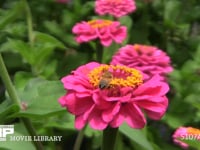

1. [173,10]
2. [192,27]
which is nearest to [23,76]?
[173,10]

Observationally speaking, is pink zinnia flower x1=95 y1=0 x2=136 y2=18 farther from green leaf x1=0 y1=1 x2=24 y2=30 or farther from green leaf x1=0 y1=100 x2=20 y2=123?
green leaf x1=0 y1=100 x2=20 y2=123

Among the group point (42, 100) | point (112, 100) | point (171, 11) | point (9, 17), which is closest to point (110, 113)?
point (112, 100)

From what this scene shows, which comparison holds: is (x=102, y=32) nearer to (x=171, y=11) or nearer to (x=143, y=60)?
(x=143, y=60)

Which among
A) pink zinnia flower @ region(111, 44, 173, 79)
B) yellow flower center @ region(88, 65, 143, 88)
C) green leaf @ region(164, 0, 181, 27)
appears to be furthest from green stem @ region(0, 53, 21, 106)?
green leaf @ region(164, 0, 181, 27)

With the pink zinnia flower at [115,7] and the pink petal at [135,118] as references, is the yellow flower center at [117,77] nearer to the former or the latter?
the pink petal at [135,118]

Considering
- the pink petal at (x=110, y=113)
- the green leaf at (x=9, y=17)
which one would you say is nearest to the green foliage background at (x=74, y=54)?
the green leaf at (x=9, y=17)

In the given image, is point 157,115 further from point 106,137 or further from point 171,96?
point 171,96

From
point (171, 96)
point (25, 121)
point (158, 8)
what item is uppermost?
point (25, 121)
